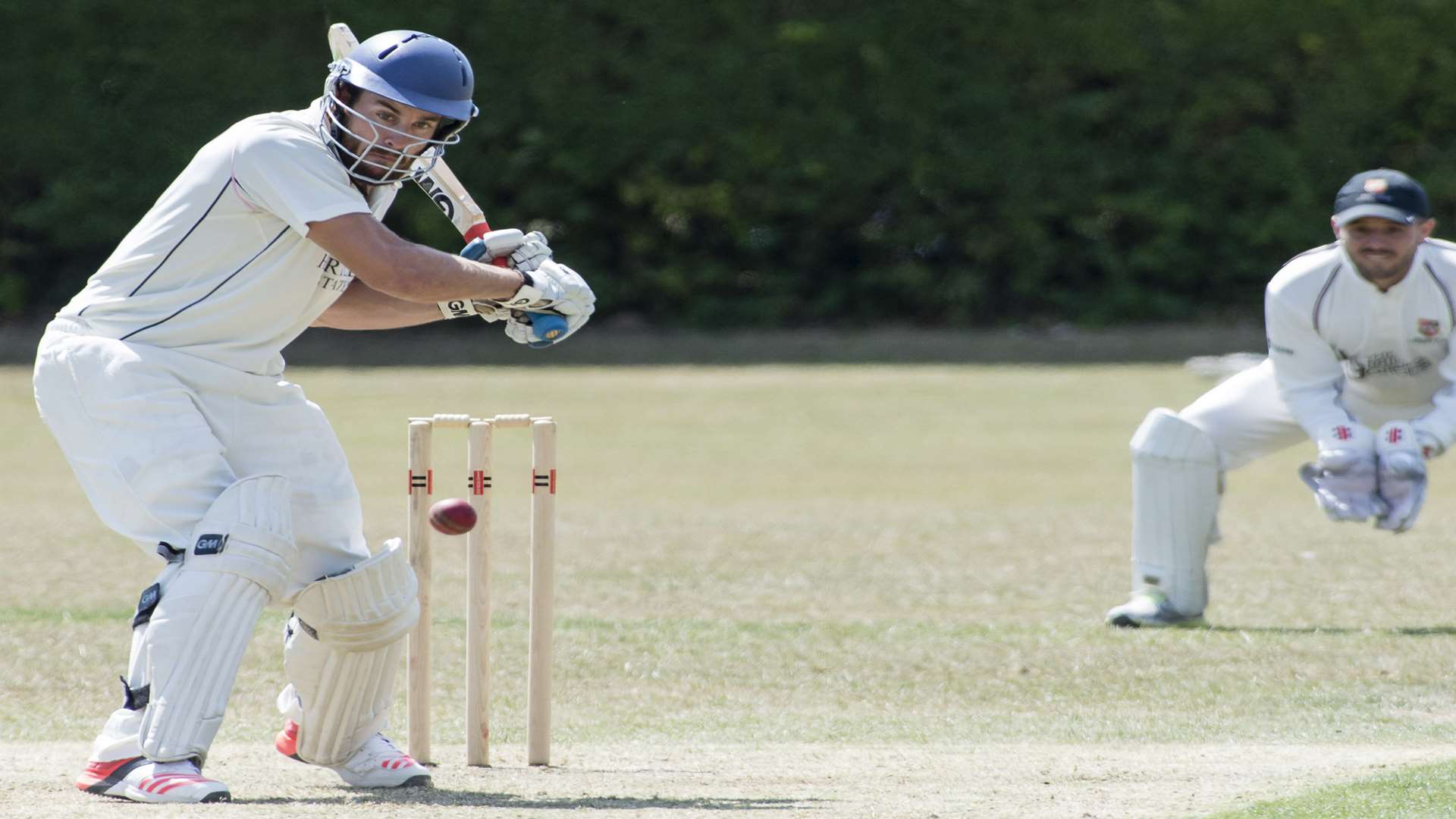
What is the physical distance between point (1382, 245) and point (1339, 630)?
109cm

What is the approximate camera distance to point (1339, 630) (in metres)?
5.28

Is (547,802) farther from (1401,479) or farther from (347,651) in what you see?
(1401,479)

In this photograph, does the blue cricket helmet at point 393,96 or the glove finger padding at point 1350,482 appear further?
the glove finger padding at point 1350,482

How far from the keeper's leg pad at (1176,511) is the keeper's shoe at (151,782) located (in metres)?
3.00

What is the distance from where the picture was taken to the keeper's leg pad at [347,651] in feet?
11.3

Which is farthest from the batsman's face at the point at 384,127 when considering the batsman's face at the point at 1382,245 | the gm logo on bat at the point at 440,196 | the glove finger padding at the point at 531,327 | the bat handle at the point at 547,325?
the batsman's face at the point at 1382,245

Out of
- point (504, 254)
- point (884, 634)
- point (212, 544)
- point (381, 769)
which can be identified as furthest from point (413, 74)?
point (884, 634)

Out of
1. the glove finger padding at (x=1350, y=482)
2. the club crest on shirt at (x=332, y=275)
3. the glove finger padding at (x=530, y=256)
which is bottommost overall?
the glove finger padding at (x=1350, y=482)

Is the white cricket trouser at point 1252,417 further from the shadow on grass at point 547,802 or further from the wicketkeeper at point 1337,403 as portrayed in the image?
the shadow on grass at point 547,802

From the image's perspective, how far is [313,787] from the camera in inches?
138

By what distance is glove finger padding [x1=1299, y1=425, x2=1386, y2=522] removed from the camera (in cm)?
503

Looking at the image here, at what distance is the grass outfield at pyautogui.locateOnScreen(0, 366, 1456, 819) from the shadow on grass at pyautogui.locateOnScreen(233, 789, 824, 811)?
24 mm

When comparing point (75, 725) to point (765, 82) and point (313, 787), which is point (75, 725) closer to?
point (313, 787)

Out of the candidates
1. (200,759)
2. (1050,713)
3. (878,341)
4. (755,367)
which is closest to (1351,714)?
(1050,713)
